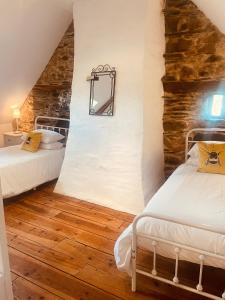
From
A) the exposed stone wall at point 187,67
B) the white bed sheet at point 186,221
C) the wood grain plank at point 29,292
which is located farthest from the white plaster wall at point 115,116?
the wood grain plank at point 29,292

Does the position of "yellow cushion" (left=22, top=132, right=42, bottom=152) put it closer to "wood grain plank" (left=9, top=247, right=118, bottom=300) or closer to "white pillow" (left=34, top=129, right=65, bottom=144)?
"white pillow" (left=34, top=129, right=65, bottom=144)

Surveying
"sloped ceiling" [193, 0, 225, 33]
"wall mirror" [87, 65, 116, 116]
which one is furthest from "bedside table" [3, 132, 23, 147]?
"sloped ceiling" [193, 0, 225, 33]

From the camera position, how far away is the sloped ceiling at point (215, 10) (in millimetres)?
2393

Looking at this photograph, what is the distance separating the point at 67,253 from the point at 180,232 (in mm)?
1128

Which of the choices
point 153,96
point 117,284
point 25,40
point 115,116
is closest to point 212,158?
point 153,96

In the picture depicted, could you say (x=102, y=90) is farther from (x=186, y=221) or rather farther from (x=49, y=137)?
(x=186, y=221)

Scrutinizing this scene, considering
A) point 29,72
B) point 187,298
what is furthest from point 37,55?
point 187,298

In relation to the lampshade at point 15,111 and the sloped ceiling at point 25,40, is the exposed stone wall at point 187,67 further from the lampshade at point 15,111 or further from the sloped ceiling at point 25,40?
the lampshade at point 15,111

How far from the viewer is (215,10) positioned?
2562 millimetres

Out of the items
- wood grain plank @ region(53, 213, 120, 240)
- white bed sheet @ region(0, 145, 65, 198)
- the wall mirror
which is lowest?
wood grain plank @ region(53, 213, 120, 240)

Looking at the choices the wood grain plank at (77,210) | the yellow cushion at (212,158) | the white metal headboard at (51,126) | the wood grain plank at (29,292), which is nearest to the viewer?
the wood grain plank at (29,292)

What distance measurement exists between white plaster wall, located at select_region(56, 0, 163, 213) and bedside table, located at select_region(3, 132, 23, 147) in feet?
5.00

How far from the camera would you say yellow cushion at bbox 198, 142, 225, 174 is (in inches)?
105

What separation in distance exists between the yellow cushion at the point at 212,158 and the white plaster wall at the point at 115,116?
0.64 m
